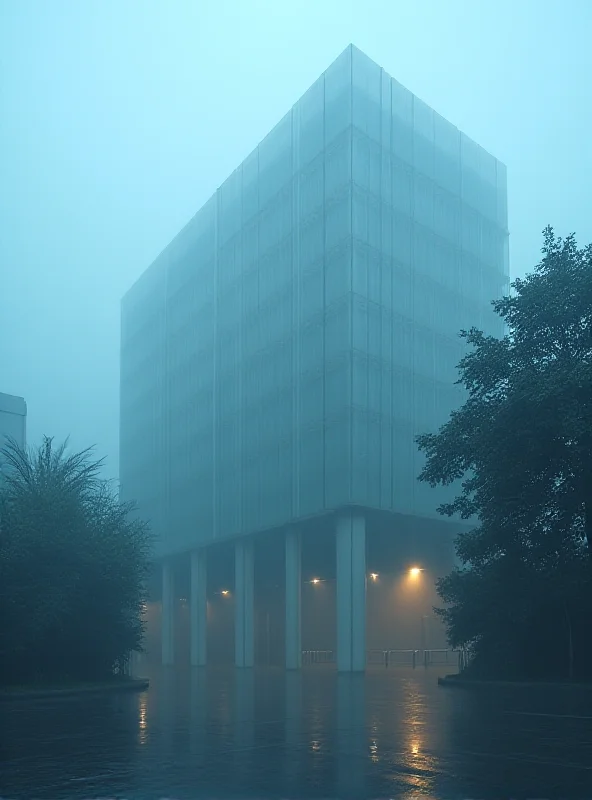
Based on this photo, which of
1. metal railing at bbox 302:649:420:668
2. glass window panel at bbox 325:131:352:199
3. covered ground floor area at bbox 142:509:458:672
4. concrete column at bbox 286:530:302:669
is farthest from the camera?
metal railing at bbox 302:649:420:668

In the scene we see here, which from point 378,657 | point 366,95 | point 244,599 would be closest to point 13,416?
point 244,599

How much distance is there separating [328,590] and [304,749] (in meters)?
57.6

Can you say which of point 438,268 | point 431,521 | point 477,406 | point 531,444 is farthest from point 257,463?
point 531,444

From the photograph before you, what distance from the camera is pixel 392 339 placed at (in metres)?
49.7

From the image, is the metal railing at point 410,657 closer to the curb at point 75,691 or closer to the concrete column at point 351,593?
the concrete column at point 351,593

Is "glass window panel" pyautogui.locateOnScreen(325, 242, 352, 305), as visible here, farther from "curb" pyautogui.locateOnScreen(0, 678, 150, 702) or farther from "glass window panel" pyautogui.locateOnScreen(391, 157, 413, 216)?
"curb" pyautogui.locateOnScreen(0, 678, 150, 702)

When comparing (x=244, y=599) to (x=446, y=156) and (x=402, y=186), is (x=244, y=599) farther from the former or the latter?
(x=446, y=156)

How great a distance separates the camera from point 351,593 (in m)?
47.5

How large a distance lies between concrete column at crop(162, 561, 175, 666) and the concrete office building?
10788mm

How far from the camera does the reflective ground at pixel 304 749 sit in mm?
10391

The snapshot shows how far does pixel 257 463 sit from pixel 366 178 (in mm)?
16013

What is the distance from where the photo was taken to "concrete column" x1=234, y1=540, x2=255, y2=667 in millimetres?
60000

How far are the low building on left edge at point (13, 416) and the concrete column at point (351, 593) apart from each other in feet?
149

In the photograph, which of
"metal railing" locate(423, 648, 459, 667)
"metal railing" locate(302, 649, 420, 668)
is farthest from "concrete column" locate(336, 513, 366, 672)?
"metal railing" locate(423, 648, 459, 667)
